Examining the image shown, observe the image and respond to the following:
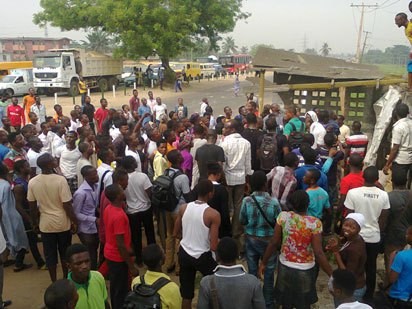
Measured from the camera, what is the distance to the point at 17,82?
2562 centimetres

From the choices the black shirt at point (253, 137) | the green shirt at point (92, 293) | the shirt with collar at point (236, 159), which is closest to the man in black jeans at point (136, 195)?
Result: the shirt with collar at point (236, 159)

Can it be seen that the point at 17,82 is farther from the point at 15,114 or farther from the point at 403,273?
the point at 403,273

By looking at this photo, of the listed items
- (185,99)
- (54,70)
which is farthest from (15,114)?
(185,99)

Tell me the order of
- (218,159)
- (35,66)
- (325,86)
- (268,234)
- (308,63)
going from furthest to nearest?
1. (35,66)
2. (308,63)
3. (325,86)
4. (218,159)
5. (268,234)

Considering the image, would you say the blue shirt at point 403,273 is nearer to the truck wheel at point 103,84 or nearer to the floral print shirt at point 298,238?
the floral print shirt at point 298,238

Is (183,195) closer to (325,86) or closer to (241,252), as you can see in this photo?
(241,252)

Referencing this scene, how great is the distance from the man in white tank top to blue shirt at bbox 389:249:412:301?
1604 millimetres

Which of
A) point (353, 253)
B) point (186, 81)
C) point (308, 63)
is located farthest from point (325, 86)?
point (186, 81)

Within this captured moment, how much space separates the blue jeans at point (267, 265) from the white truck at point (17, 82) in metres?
24.4

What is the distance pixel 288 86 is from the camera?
36.2 ft

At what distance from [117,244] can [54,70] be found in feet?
79.9

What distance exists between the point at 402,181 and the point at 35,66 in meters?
26.4

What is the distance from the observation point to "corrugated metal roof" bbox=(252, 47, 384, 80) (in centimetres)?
1131

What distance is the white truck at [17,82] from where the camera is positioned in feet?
81.3
